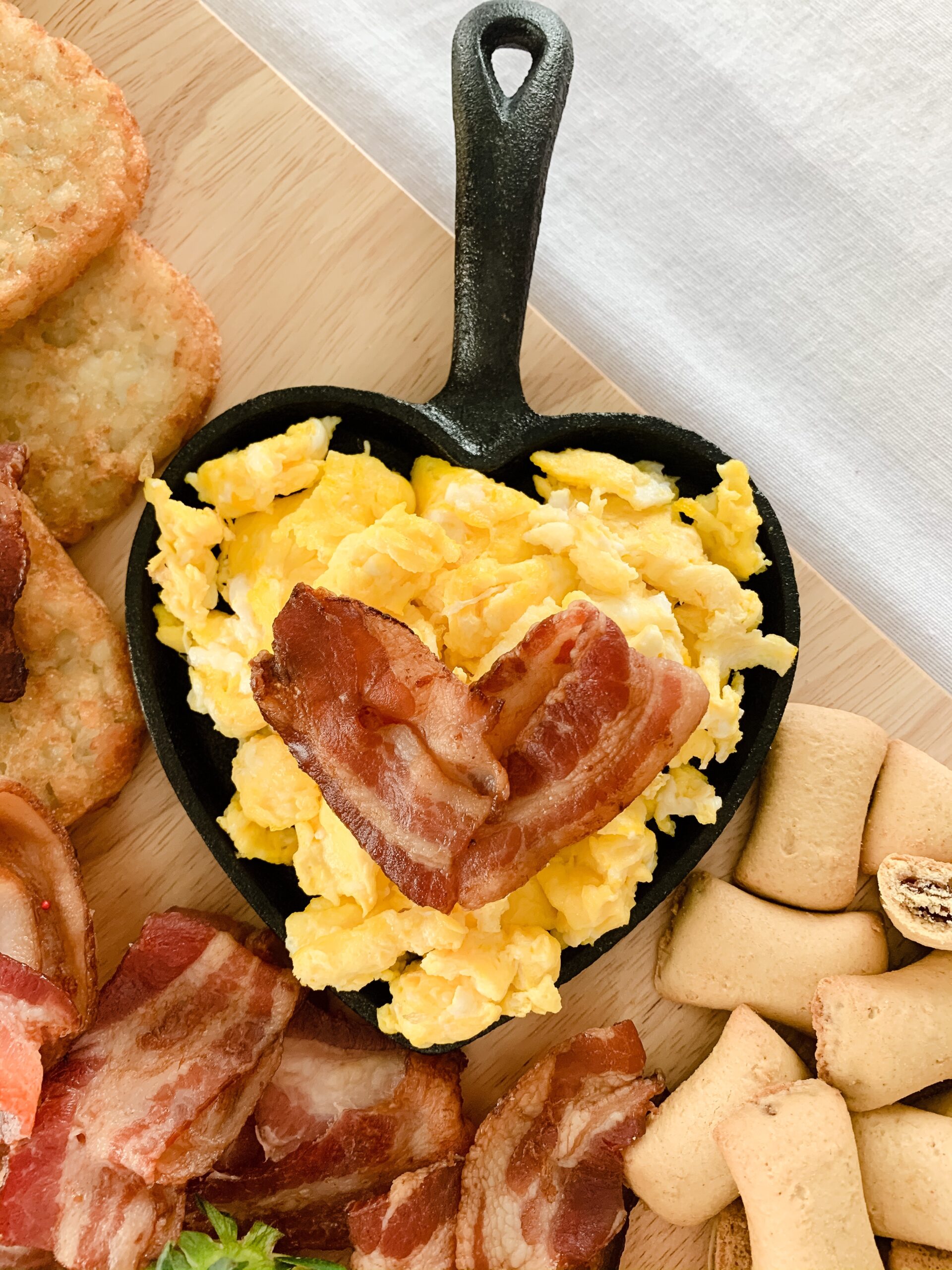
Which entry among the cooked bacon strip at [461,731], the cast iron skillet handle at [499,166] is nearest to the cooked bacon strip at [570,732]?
the cooked bacon strip at [461,731]

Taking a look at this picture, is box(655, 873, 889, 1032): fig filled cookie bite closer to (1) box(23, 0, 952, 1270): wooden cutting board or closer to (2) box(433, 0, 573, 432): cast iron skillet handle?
(1) box(23, 0, 952, 1270): wooden cutting board

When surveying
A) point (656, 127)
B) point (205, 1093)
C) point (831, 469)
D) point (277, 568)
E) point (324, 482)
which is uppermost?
point (656, 127)

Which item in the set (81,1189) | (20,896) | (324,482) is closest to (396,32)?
(324,482)

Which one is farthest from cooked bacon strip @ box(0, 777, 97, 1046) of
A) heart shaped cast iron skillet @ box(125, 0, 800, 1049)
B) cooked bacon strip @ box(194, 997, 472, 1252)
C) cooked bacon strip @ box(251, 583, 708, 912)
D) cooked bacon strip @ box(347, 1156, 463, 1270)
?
cooked bacon strip @ box(347, 1156, 463, 1270)

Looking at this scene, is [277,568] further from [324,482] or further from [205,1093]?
[205,1093]

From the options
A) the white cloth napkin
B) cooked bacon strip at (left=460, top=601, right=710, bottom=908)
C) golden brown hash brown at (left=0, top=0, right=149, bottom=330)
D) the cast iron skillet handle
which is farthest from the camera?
the white cloth napkin

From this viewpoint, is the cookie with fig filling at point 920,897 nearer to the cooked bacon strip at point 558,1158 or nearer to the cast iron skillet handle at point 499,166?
the cooked bacon strip at point 558,1158

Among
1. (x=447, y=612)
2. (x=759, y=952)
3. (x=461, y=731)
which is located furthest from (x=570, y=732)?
(x=759, y=952)
